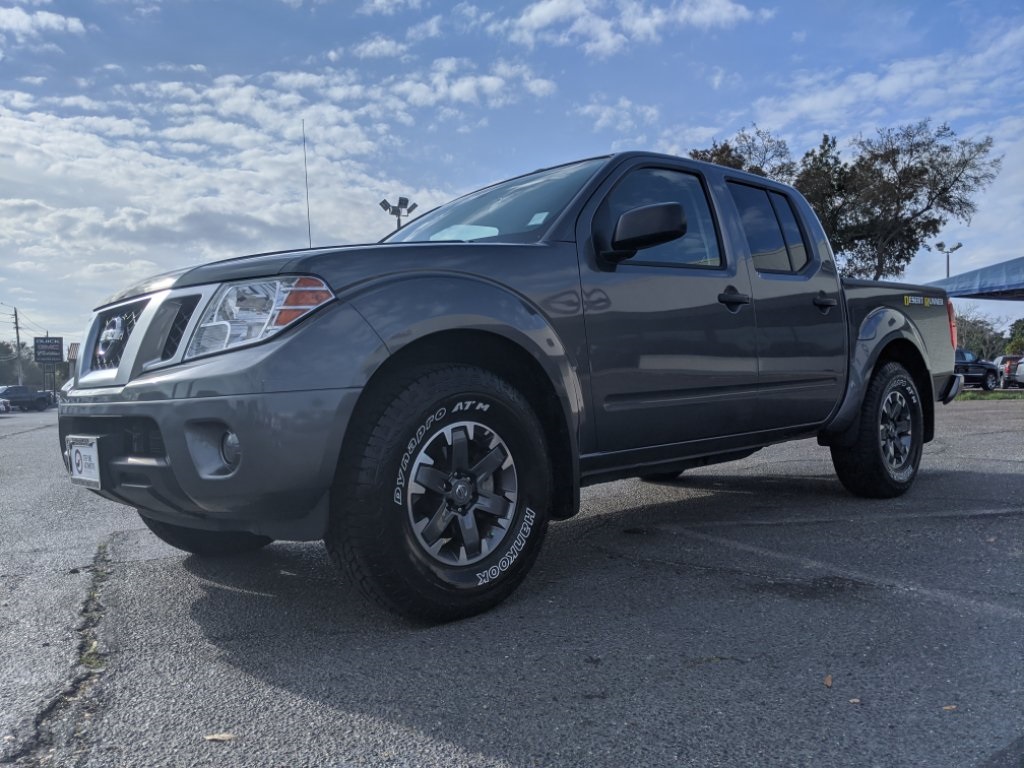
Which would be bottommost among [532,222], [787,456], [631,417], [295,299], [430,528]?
[787,456]

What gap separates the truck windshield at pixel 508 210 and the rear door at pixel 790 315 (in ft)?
3.46

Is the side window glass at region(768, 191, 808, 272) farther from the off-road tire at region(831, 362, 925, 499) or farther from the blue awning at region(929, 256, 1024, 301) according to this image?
the blue awning at region(929, 256, 1024, 301)

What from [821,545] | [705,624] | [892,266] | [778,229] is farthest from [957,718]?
[892,266]

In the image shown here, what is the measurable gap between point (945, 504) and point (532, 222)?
312 cm

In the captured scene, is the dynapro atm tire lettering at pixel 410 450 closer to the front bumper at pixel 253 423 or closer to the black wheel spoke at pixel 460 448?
the black wheel spoke at pixel 460 448

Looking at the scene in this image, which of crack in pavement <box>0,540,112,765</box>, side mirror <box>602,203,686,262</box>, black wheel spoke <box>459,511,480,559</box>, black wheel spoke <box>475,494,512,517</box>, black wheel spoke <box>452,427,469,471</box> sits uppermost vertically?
side mirror <box>602,203,686,262</box>

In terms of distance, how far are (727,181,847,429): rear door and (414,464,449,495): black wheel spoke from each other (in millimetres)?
1979


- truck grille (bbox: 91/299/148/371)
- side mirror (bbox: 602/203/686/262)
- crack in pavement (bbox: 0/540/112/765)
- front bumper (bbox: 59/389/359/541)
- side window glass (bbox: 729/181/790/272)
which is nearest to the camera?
crack in pavement (bbox: 0/540/112/765)

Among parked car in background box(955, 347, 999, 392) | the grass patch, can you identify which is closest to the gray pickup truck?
the grass patch

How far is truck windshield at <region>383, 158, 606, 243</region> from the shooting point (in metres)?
3.41

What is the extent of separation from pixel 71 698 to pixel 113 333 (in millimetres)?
1449

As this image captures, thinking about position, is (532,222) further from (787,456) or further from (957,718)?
(787,456)

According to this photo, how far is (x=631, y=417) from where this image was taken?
11.0 feet

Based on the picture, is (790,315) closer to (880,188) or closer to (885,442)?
(885,442)
